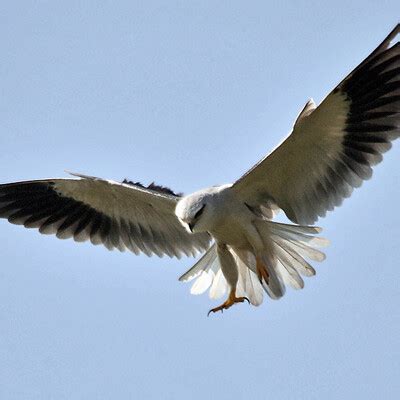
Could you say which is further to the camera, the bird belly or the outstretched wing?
the bird belly

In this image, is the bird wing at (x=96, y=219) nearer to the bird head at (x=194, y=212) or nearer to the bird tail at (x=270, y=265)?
the bird tail at (x=270, y=265)

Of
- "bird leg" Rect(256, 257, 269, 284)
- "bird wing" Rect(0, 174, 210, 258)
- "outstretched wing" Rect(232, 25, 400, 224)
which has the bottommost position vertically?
"bird leg" Rect(256, 257, 269, 284)

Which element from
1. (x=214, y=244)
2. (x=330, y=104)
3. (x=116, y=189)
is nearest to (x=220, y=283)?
(x=214, y=244)

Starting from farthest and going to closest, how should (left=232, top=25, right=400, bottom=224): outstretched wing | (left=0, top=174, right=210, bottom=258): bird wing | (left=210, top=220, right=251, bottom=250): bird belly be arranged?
(left=0, top=174, right=210, bottom=258): bird wing < (left=210, top=220, right=251, bottom=250): bird belly < (left=232, top=25, right=400, bottom=224): outstretched wing

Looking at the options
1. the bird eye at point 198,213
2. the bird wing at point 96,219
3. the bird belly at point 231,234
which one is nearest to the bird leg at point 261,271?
the bird belly at point 231,234

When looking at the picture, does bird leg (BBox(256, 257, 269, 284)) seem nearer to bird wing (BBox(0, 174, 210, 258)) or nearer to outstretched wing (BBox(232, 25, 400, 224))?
outstretched wing (BBox(232, 25, 400, 224))

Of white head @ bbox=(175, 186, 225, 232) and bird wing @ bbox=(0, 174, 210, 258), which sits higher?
bird wing @ bbox=(0, 174, 210, 258)

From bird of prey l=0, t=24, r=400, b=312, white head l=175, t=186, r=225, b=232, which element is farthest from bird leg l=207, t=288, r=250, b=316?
white head l=175, t=186, r=225, b=232

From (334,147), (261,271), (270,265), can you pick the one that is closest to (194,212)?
(261,271)

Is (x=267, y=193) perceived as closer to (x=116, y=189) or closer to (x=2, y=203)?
(x=116, y=189)
